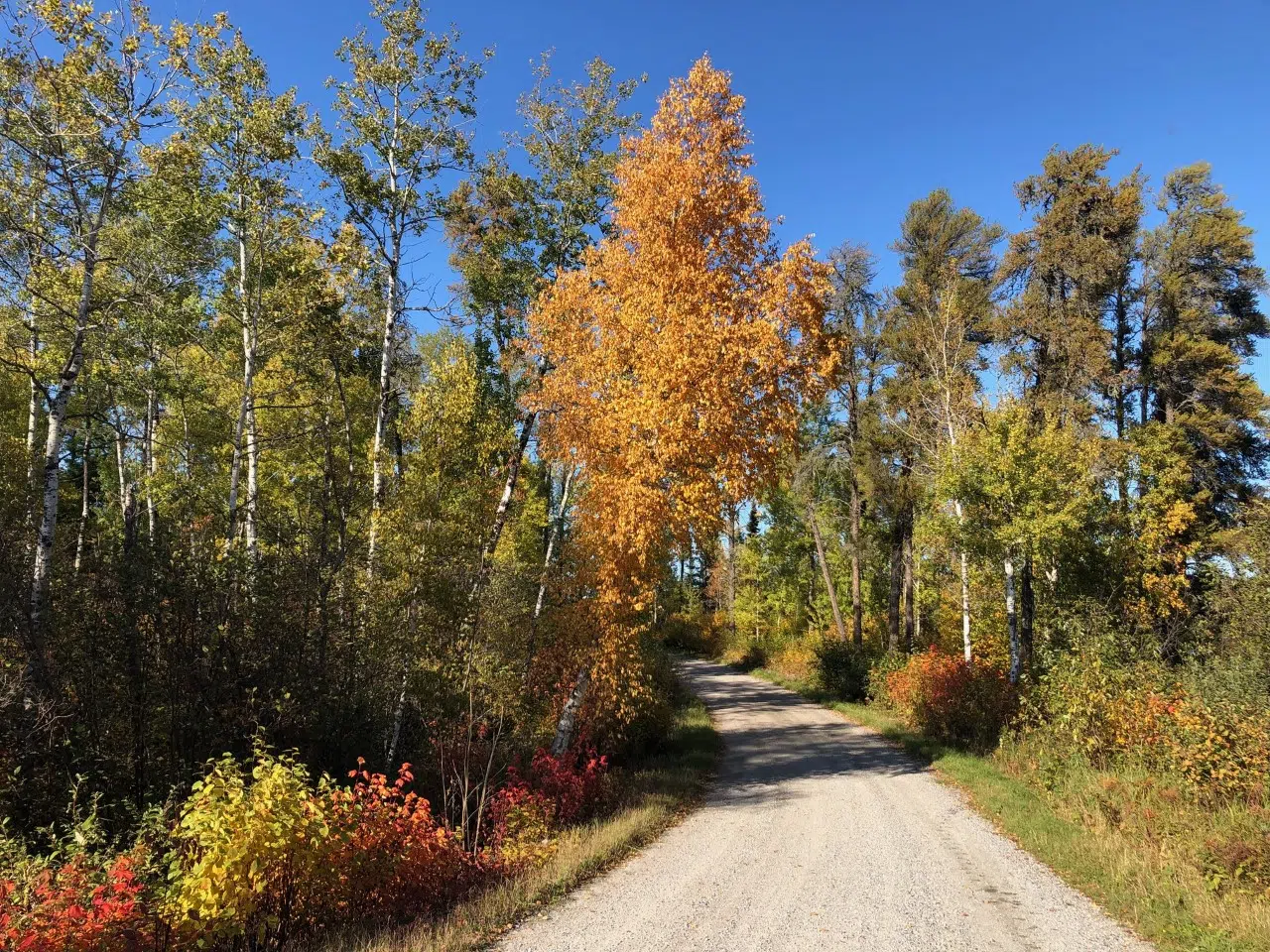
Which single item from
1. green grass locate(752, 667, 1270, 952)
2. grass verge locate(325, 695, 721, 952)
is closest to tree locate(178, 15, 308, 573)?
grass verge locate(325, 695, 721, 952)

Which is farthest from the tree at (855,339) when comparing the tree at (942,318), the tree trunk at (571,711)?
the tree trunk at (571,711)

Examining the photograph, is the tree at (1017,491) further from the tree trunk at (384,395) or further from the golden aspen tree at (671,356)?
the tree trunk at (384,395)

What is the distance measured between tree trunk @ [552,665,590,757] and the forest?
3.9 inches

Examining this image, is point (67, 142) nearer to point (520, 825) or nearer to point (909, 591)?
point (520, 825)

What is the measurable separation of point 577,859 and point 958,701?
1075 centimetres

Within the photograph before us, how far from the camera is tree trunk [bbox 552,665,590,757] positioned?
1076cm

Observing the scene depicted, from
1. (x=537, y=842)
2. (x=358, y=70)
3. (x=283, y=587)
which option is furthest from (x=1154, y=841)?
(x=358, y=70)

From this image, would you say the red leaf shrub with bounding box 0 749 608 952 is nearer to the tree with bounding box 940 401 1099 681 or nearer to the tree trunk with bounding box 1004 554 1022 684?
the tree with bounding box 940 401 1099 681

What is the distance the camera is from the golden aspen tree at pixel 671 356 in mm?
9594

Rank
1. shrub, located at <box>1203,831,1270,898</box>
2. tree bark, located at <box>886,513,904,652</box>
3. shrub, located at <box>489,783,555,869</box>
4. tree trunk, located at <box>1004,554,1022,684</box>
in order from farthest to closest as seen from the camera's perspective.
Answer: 1. tree bark, located at <box>886,513,904,652</box>
2. tree trunk, located at <box>1004,554,1022,684</box>
3. shrub, located at <box>489,783,555,869</box>
4. shrub, located at <box>1203,831,1270,898</box>

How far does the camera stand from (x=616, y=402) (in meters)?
9.59

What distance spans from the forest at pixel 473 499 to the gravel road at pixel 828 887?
158 centimetres

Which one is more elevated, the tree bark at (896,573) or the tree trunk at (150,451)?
the tree trunk at (150,451)

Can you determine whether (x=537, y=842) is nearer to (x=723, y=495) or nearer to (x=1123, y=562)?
(x=723, y=495)
